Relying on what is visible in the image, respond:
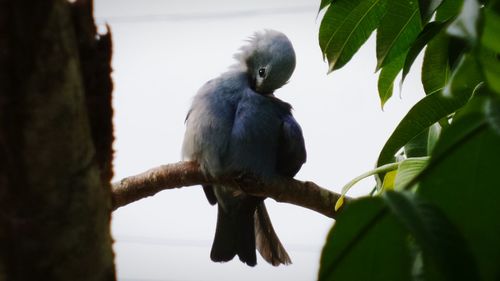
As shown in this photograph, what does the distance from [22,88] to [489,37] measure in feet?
1.57

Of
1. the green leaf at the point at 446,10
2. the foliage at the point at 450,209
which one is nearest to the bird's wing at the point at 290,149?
the green leaf at the point at 446,10

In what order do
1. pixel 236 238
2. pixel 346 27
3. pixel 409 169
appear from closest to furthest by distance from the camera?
pixel 409 169 → pixel 346 27 → pixel 236 238

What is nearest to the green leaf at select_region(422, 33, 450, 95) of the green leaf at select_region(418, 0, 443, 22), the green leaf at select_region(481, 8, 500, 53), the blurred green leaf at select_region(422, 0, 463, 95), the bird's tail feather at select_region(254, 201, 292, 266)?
the blurred green leaf at select_region(422, 0, 463, 95)

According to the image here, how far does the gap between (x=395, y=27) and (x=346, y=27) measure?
0.14 meters

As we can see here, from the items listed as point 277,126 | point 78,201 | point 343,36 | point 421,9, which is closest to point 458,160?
point 78,201

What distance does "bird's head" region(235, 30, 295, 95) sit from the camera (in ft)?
8.81

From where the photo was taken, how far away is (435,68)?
51.4 inches

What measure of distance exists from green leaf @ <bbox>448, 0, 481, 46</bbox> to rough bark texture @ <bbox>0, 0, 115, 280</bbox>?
0.40 m

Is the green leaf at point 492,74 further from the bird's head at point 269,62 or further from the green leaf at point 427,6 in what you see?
the bird's head at point 269,62

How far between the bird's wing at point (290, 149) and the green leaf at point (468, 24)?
6.17 ft

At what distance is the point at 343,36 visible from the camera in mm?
1531

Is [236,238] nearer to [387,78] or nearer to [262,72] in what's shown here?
[262,72]

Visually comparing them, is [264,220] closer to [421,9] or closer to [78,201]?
[421,9]

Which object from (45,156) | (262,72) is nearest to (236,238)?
(262,72)
